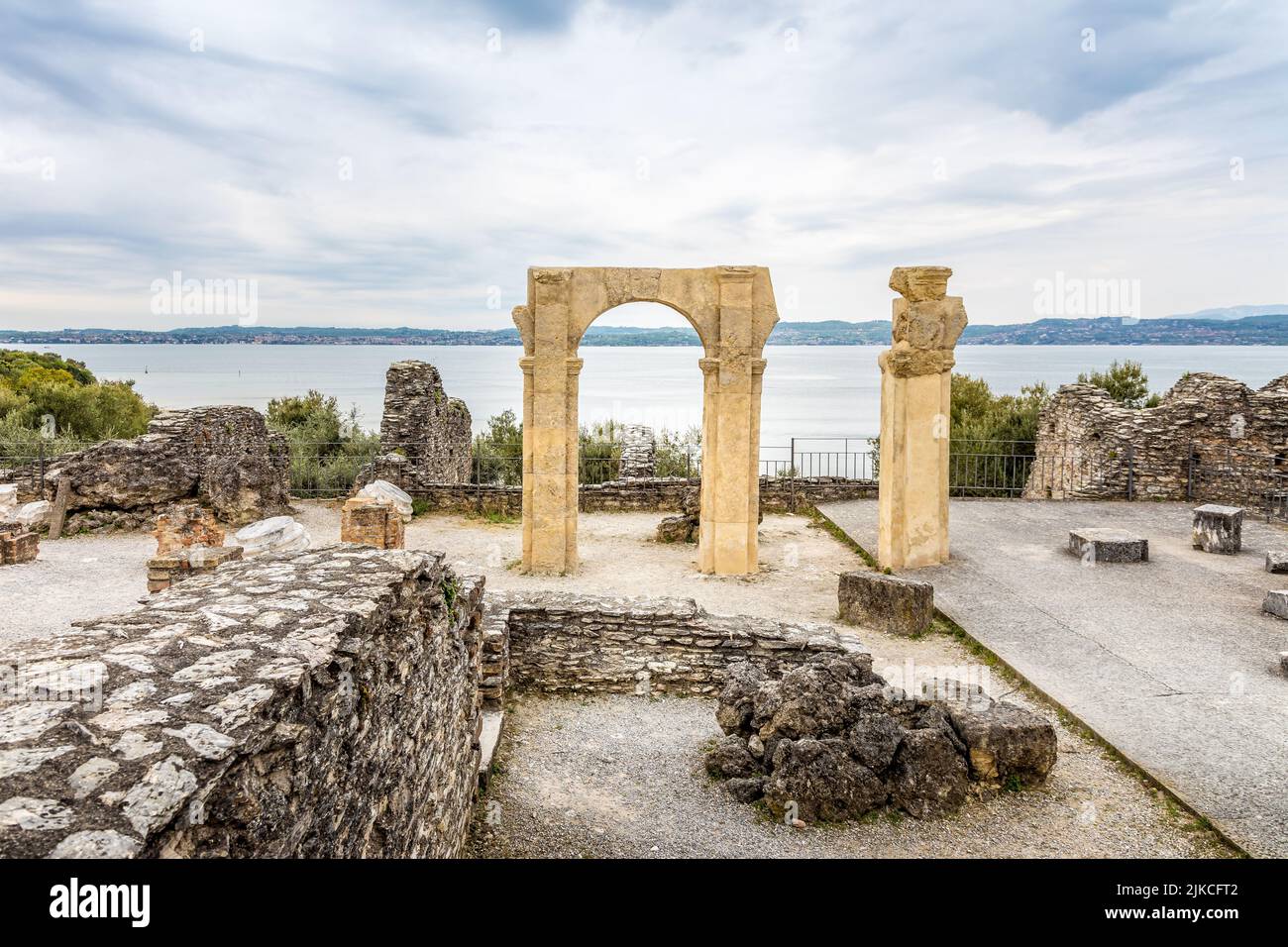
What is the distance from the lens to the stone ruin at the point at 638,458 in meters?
20.0

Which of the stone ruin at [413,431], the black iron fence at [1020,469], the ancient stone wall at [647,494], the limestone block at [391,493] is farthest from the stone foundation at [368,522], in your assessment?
the stone ruin at [413,431]

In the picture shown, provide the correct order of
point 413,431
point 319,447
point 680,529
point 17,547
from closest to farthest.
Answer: point 17,547, point 680,529, point 413,431, point 319,447

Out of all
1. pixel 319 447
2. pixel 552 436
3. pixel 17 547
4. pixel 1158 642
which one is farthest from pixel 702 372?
pixel 319 447

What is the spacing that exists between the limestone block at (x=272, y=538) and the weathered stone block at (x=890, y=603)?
26.9ft

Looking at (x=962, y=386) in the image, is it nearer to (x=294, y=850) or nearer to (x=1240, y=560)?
(x=1240, y=560)

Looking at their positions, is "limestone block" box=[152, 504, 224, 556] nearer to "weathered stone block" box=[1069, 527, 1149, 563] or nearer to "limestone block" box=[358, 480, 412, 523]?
"limestone block" box=[358, 480, 412, 523]

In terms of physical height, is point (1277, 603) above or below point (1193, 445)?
below

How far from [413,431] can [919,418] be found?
37.1 ft

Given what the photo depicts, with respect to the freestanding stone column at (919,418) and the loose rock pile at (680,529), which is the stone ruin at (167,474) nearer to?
the loose rock pile at (680,529)

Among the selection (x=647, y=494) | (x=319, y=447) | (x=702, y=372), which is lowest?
(x=647, y=494)

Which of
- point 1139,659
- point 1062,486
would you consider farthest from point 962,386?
point 1139,659

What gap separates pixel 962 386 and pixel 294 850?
29397 millimetres

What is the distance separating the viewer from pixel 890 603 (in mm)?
10711

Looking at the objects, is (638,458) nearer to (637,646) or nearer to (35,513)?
(637,646)
